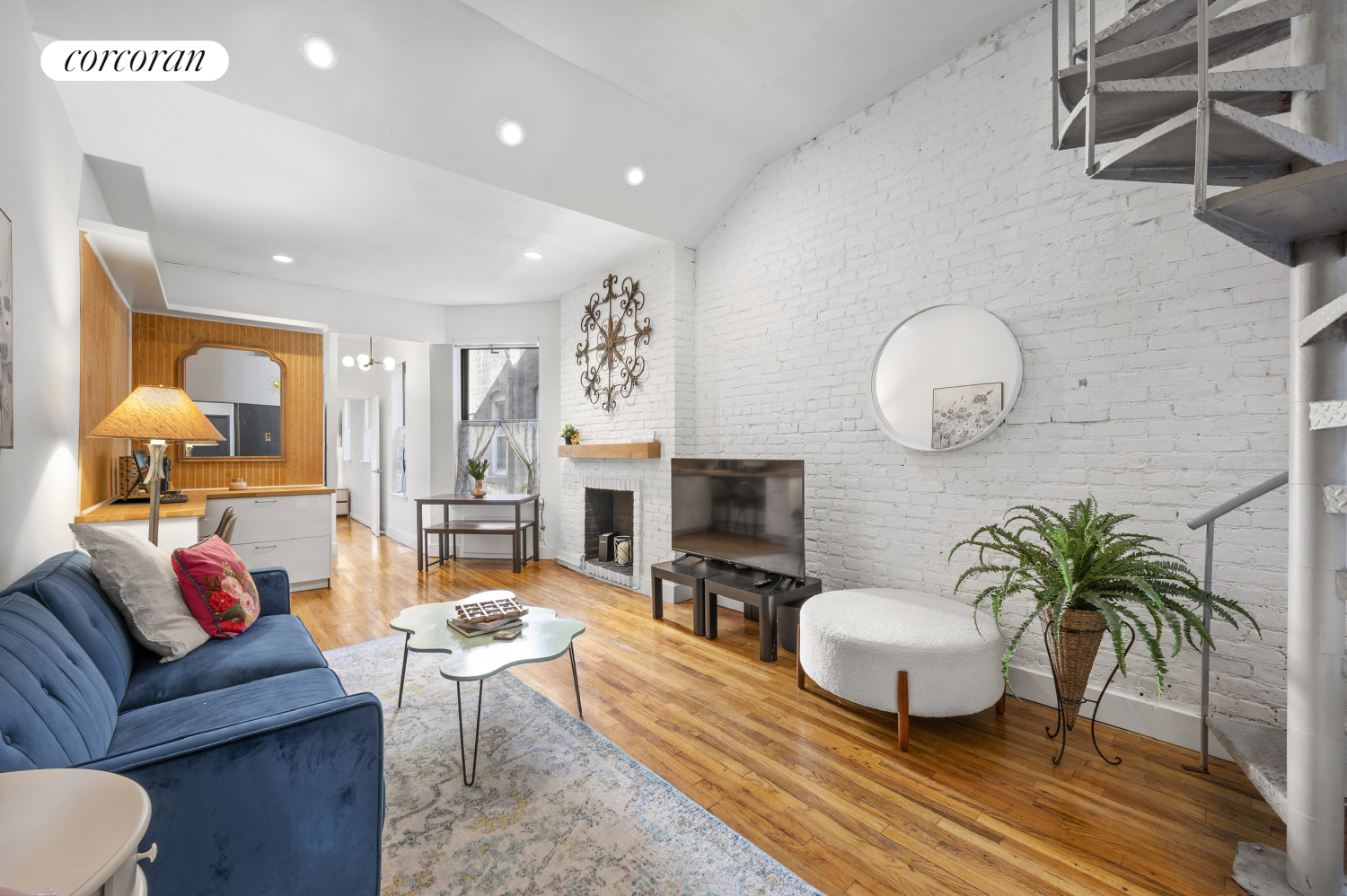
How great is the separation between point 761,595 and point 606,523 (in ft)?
8.15

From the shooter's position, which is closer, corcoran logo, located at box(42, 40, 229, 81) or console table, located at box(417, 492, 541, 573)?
corcoran logo, located at box(42, 40, 229, 81)

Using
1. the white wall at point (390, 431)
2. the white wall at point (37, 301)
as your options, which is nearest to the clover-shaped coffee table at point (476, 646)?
the white wall at point (37, 301)

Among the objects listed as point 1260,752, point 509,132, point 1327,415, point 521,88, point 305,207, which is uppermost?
point 521,88

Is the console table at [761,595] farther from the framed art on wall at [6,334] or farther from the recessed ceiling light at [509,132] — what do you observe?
the framed art on wall at [6,334]

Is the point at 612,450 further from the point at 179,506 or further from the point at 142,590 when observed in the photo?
the point at 142,590

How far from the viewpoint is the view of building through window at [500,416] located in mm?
6047

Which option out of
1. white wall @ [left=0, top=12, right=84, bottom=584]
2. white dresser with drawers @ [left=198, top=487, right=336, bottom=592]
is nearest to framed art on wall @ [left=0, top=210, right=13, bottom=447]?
white wall @ [left=0, top=12, right=84, bottom=584]

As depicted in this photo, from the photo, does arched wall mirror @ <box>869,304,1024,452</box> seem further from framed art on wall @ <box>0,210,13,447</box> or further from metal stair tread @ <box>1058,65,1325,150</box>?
framed art on wall @ <box>0,210,13,447</box>

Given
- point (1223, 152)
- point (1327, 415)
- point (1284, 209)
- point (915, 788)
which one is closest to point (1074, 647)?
point (915, 788)

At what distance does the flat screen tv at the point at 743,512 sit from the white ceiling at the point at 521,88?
6.30 ft

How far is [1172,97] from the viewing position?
1554 millimetres

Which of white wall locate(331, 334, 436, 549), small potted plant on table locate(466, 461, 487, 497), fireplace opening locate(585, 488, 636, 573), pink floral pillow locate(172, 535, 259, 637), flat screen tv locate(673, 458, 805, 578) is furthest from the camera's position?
white wall locate(331, 334, 436, 549)

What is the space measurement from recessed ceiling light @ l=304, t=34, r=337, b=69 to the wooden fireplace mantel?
286cm

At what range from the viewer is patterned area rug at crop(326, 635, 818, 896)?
1537 millimetres
